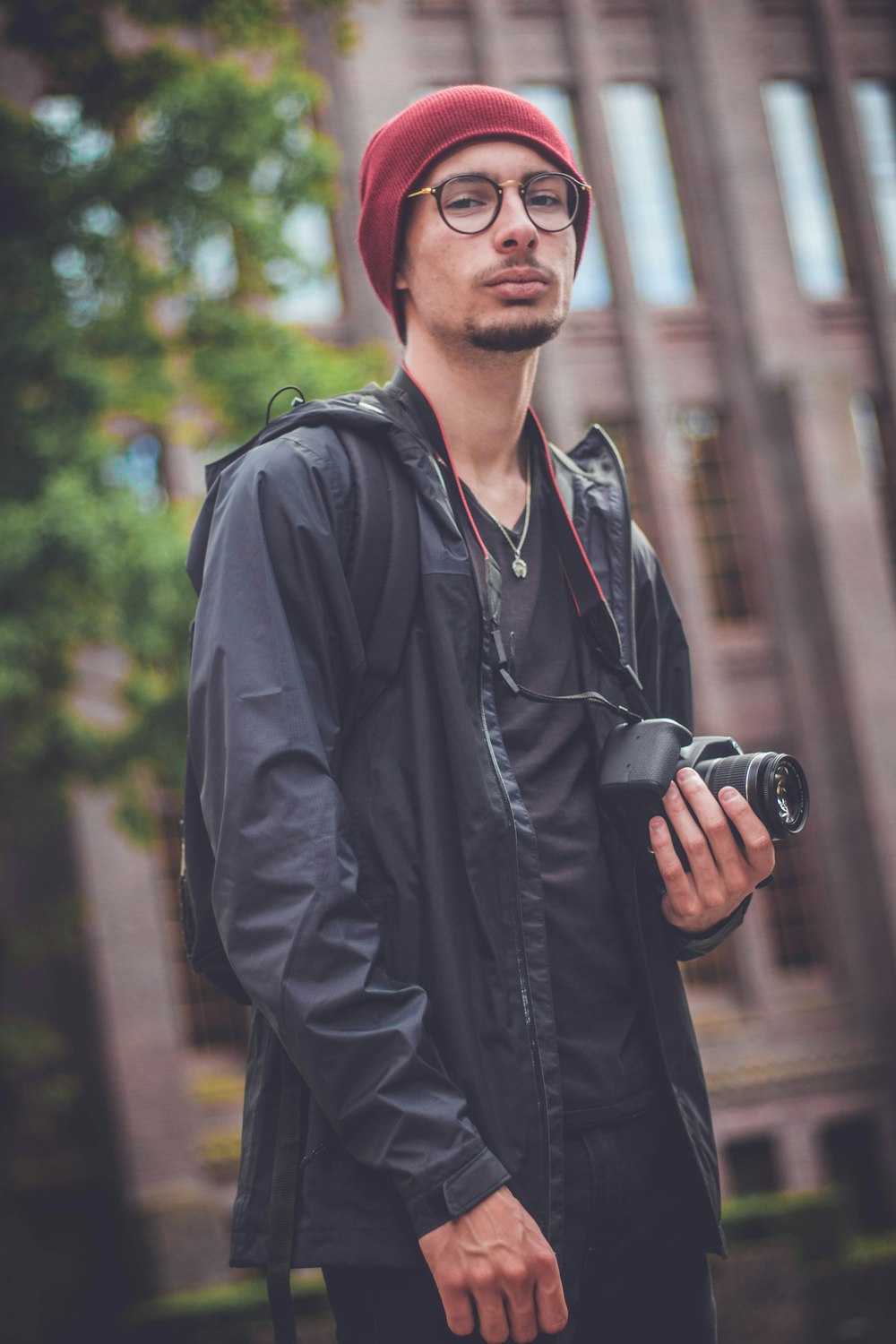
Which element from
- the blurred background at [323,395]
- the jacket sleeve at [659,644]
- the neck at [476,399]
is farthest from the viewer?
the blurred background at [323,395]

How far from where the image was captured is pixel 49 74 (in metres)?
10.0

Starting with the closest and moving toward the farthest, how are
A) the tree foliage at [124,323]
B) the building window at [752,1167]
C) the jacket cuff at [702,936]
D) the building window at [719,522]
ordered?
the jacket cuff at [702,936] → the tree foliage at [124,323] → the building window at [752,1167] → the building window at [719,522]

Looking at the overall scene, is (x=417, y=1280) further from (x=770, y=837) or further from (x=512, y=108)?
(x=512, y=108)

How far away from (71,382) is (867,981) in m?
13.2

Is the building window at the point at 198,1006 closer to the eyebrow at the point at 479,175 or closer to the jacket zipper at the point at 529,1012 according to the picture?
the eyebrow at the point at 479,175

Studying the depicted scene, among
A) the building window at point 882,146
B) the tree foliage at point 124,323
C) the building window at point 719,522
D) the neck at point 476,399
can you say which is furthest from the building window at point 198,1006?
the neck at point 476,399

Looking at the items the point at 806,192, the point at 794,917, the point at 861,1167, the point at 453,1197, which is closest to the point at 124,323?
the point at 453,1197

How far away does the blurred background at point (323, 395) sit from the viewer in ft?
32.3

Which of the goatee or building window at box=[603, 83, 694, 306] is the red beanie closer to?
the goatee

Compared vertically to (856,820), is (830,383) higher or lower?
higher

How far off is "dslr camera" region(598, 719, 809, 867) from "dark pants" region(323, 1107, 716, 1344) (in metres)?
0.44

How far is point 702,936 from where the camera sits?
2107mm

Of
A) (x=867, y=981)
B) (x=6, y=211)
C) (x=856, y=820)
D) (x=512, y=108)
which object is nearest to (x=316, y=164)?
(x=6, y=211)

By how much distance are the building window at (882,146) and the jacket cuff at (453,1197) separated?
20278 millimetres
